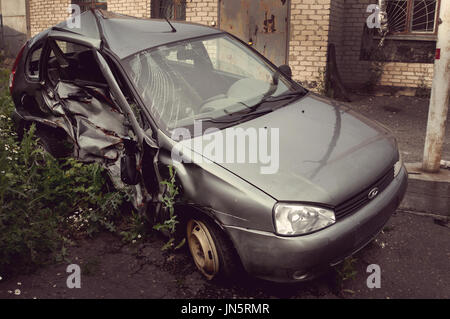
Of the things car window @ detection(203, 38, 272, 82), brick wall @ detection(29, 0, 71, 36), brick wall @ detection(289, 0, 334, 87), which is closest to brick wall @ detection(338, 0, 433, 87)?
brick wall @ detection(289, 0, 334, 87)

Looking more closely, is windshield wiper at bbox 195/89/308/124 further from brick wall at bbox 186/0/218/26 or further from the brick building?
brick wall at bbox 186/0/218/26

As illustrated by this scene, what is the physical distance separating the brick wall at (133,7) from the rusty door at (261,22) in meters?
2.13

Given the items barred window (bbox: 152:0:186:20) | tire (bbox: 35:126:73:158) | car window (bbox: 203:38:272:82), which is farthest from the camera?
barred window (bbox: 152:0:186:20)

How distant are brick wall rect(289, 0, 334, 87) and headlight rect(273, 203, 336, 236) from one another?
6.51m

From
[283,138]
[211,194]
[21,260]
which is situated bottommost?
[21,260]

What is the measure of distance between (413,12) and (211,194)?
783cm

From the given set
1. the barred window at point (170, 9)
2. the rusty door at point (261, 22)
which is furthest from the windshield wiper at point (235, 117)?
the barred window at point (170, 9)

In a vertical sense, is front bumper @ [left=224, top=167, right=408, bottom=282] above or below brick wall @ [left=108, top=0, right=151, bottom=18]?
below

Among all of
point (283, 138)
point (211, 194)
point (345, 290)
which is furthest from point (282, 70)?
point (345, 290)

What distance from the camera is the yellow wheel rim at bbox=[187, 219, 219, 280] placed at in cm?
295

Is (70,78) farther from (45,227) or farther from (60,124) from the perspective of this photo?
(45,227)

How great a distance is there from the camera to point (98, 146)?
397cm
